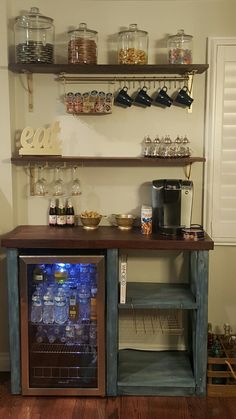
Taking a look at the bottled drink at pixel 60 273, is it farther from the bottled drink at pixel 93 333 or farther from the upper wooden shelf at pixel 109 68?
the upper wooden shelf at pixel 109 68

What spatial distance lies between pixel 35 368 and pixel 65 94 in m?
1.70

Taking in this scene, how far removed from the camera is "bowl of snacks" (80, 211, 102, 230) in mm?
2736

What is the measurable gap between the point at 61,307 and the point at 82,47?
1549 millimetres

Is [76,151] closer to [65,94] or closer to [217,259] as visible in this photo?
[65,94]

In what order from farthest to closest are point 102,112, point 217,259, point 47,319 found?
point 217,259, point 102,112, point 47,319

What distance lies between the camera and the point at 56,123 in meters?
2.80

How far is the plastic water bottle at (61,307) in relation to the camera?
259cm

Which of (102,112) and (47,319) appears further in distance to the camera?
(102,112)

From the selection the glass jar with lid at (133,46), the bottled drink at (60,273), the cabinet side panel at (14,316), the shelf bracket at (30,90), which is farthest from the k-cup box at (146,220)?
the shelf bracket at (30,90)

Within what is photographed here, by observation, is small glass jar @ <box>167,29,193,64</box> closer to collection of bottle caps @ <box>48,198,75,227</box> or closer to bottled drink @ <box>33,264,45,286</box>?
collection of bottle caps @ <box>48,198,75,227</box>

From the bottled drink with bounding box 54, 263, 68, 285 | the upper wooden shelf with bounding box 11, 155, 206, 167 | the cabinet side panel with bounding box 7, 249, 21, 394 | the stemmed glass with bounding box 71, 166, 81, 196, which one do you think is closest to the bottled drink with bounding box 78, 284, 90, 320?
the bottled drink with bounding box 54, 263, 68, 285

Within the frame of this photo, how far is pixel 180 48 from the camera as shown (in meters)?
2.68

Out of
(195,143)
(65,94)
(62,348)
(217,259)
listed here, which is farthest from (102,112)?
(62,348)

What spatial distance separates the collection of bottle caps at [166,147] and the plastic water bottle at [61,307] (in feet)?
3.31
